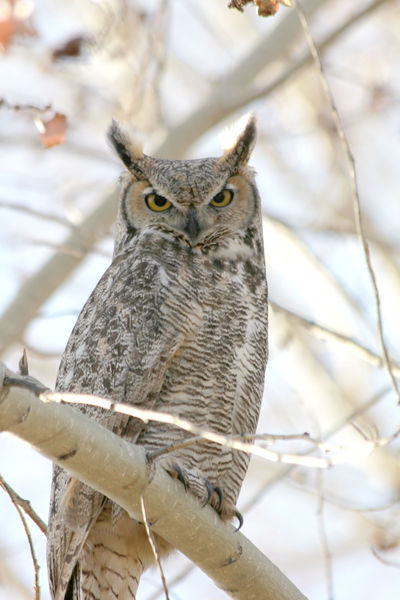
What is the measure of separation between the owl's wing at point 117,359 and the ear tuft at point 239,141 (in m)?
0.77

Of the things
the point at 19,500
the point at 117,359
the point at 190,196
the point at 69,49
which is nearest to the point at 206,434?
the point at 19,500

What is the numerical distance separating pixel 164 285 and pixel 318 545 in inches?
186

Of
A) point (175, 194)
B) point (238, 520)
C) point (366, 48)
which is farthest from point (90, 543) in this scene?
point (366, 48)

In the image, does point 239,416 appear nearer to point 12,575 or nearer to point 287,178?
point 12,575

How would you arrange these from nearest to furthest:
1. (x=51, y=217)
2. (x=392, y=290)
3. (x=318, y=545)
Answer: (x=51, y=217), (x=392, y=290), (x=318, y=545)

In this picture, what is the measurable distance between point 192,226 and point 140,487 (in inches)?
53.6

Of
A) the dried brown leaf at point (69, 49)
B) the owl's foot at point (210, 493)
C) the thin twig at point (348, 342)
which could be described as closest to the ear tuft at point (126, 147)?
the dried brown leaf at point (69, 49)

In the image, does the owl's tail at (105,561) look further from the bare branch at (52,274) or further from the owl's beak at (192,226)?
the bare branch at (52,274)

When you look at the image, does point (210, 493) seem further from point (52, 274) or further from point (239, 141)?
point (52, 274)

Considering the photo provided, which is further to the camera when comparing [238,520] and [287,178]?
[287,178]

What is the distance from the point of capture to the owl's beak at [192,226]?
3344 millimetres

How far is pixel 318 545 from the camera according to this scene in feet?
23.8

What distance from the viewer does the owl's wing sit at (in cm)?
288

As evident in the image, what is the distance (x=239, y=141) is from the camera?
382cm
